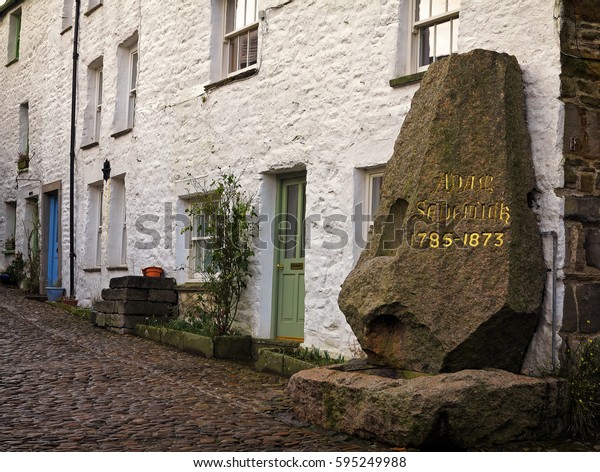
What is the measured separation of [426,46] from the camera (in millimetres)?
8117

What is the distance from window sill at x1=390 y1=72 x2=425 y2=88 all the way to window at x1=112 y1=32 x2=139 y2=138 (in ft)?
23.3

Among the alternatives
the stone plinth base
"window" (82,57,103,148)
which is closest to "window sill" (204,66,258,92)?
"window" (82,57,103,148)

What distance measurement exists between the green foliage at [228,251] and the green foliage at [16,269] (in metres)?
9.52

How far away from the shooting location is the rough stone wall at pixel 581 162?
6.25 meters

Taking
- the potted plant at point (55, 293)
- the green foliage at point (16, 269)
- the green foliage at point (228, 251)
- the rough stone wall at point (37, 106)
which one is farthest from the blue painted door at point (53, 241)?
the green foliage at point (228, 251)

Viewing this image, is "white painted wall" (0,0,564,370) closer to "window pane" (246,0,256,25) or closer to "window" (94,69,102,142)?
"window" (94,69,102,142)

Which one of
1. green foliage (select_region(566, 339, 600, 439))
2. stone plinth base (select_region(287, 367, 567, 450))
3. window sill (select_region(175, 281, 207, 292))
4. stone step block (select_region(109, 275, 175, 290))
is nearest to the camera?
stone plinth base (select_region(287, 367, 567, 450))

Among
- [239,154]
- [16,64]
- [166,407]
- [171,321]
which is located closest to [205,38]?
[239,154]

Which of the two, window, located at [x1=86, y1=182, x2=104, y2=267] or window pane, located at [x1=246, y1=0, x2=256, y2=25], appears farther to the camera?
window, located at [x1=86, y1=182, x2=104, y2=267]

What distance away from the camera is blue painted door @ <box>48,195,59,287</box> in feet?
55.8

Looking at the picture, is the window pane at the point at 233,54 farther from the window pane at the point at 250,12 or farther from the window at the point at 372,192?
the window at the point at 372,192

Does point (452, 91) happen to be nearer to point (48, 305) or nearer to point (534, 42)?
point (534, 42)

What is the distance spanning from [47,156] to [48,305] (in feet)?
11.6

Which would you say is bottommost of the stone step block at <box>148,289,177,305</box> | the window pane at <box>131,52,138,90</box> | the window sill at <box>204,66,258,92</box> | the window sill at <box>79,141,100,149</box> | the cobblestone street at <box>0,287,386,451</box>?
the cobblestone street at <box>0,287,386,451</box>
